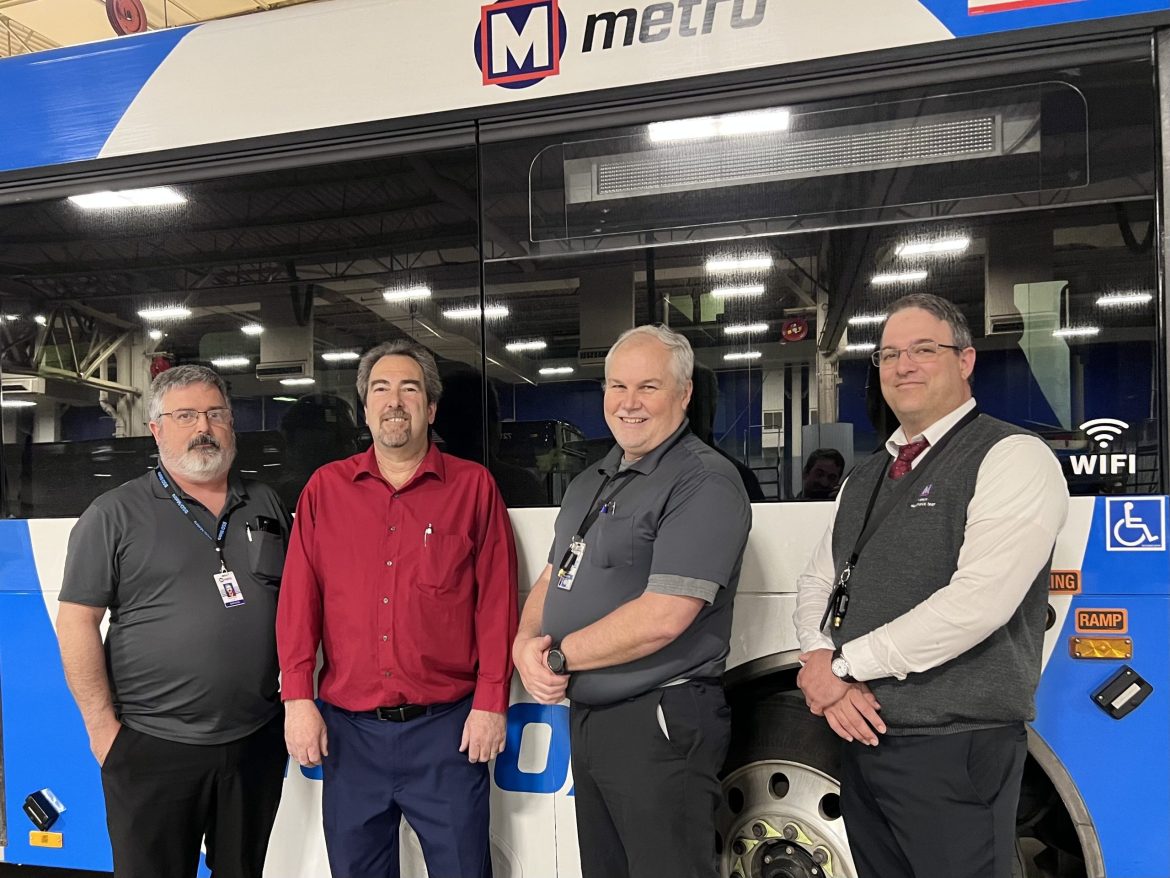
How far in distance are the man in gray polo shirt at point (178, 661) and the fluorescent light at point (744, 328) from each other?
1.61m

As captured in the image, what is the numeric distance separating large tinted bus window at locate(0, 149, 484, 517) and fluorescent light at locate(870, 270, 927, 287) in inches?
48.8

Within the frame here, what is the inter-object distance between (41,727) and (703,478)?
2.61m

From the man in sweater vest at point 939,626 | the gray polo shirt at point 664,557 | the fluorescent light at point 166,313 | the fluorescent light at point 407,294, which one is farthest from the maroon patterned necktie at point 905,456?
the fluorescent light at point 166,313

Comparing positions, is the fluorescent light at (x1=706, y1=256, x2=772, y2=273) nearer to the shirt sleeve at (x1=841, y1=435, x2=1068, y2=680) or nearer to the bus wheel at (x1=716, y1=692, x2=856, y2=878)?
the shirt sleeve at (x1=841, y1=435, x2=1068, y2=680)

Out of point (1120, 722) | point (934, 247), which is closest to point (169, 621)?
point (934, 247)

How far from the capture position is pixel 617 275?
8.84ft

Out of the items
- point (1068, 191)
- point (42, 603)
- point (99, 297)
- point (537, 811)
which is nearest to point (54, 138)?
point (99, 297)

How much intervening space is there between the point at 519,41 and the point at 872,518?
5.98 ft

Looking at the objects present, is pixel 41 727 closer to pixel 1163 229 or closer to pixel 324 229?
pixel 324 229

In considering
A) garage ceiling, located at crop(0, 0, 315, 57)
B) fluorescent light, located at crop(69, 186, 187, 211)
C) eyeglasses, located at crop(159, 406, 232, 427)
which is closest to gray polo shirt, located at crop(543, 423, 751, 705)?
eyeglasses, located at crop(159, 406, 232, 427)

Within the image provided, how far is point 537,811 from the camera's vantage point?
275 centimetres

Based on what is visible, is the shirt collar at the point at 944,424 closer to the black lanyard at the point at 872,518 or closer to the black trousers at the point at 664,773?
the black lanyard at the point at 872,518

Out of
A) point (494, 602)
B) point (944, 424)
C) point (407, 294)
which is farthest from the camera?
point (407, 294)

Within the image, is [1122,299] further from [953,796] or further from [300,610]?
[300,610]
